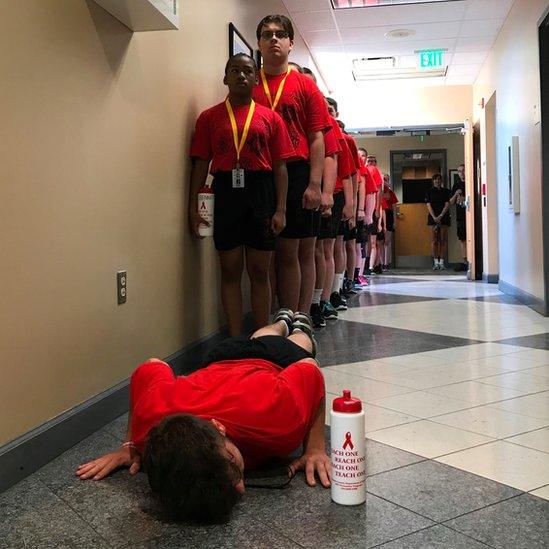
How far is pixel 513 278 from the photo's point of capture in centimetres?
505

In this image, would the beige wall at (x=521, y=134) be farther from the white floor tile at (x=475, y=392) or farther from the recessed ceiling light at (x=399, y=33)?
the white floor tile at (x=475, y=392)

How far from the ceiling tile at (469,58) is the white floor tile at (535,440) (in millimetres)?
5681

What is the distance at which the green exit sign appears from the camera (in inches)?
250

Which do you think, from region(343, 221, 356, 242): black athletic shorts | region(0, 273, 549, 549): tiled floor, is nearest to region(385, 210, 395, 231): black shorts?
region(343, 221, 356, 242): black athletic shorts

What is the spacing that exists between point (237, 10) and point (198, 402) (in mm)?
2610

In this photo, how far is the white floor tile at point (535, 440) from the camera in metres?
1.47

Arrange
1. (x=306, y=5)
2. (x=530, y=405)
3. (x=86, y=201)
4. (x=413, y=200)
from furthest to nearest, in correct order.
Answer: (x=413, y=200), (x=306, y=5), (x=530, y=405), (x=86, y=201)

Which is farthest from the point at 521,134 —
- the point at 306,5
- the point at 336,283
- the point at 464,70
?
the point at 464,70

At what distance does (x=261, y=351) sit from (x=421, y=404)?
2.05 feet

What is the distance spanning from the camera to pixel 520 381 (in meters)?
2.14

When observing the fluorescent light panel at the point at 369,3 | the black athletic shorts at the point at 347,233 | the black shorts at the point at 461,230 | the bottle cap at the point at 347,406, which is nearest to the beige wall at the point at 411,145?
the black shorts at the point at 461,230

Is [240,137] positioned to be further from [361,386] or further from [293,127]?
[361,386]

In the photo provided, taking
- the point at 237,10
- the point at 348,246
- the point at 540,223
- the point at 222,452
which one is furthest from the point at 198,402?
the point at 348,246

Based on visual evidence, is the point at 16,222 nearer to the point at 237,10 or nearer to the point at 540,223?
the point at 237,10
